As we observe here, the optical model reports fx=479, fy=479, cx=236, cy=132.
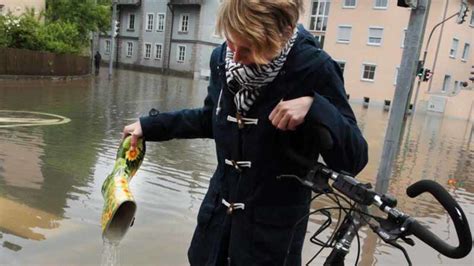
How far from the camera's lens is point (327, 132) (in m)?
1.56

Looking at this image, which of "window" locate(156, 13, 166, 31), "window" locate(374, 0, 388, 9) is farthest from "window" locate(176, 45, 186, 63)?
"window" locate(374, 0, 388, 9)

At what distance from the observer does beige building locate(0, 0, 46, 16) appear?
31.5m

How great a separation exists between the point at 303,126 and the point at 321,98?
0.43ft

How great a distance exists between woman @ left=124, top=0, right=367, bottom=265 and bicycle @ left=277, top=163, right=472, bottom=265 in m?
0.11

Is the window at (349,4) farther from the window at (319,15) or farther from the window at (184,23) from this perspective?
the window at (184,23)

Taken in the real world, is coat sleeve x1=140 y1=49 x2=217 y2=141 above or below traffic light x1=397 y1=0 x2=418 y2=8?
below

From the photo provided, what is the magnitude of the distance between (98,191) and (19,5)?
30.8m

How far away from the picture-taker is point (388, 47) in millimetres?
37625

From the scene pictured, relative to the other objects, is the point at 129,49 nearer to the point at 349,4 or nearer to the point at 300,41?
the point at 349,4

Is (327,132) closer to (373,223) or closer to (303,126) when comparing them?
(303,126)

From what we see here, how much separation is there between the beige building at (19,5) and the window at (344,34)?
2328 cm

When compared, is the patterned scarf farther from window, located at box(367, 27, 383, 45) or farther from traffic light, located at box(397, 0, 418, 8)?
window, located at box(367, 27, 383, 45)

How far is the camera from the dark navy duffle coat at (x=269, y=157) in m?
1.68

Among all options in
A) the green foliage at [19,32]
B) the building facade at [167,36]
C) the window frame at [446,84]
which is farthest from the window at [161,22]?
the window frame at [446,84]
